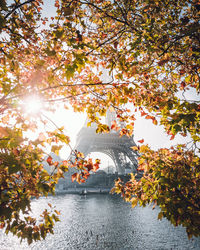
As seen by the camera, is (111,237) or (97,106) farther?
(111,237)

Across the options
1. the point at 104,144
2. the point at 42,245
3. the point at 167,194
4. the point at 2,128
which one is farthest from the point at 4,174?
the point at 104,144

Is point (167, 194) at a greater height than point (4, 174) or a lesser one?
lesser

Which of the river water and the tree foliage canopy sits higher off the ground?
the tree foliage canopy

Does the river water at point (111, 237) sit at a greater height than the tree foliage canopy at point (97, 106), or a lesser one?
lesser

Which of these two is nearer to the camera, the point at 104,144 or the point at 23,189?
the point at 23,189

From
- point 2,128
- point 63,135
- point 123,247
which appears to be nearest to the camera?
point 2,128

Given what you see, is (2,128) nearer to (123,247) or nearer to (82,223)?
(123,247)

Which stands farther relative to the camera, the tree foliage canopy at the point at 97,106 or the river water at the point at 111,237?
the river water at the point at 111,237

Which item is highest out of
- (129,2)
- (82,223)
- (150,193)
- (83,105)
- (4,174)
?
(129,2)

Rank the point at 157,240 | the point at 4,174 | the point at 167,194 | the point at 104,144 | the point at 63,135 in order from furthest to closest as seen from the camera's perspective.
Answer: the point at 104,144, the point at 157,240, the point at 167,194, the point at 63,135, the point at 4,174

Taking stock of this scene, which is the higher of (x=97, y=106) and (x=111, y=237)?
(x=97, y=106)

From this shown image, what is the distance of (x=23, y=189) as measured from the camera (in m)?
3.21

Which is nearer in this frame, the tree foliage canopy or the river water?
the tree foliage canopy

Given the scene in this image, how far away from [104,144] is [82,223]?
30.4m
